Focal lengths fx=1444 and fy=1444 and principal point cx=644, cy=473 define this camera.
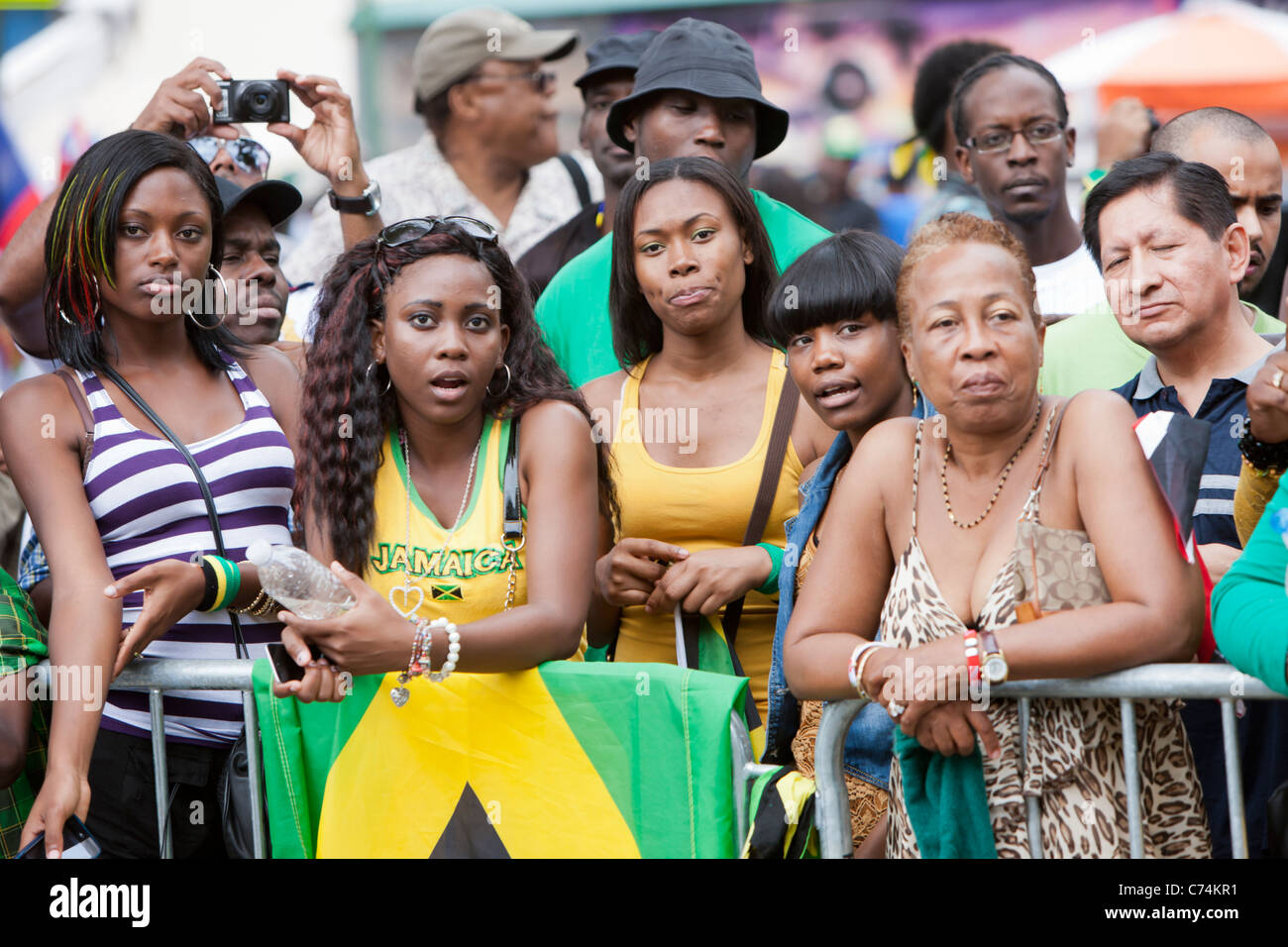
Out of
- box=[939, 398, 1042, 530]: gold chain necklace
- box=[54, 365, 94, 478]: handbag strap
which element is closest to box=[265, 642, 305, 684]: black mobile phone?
box=[54, 365, 94, 478]: handbag strap

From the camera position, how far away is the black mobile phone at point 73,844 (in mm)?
2861

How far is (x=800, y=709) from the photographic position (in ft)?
10.8

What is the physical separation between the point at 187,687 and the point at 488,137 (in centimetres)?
346

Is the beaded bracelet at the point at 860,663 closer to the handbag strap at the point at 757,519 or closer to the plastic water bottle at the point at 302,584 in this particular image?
the handbag strap at the point at 757,519

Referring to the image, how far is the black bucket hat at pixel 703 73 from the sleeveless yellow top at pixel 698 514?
52.5 inches

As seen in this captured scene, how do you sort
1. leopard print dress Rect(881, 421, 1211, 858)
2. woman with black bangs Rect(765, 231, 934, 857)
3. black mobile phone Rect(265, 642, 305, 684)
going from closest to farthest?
leopard print dress Rect(881, 421, 1211, 858) → black mobile phone Rect(265, 642, 305, 684) → woman with black bangs Rect(765, 231, 934, 857)

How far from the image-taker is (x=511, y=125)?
594 cm

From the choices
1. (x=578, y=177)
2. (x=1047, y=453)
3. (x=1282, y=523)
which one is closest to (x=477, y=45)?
(x=578, y=177)

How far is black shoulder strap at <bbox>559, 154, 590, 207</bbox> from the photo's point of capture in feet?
19.4

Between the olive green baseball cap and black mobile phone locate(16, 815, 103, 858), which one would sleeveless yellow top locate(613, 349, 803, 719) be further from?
the olive green baseball cap

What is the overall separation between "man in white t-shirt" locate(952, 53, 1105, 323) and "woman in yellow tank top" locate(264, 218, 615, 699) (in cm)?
210
